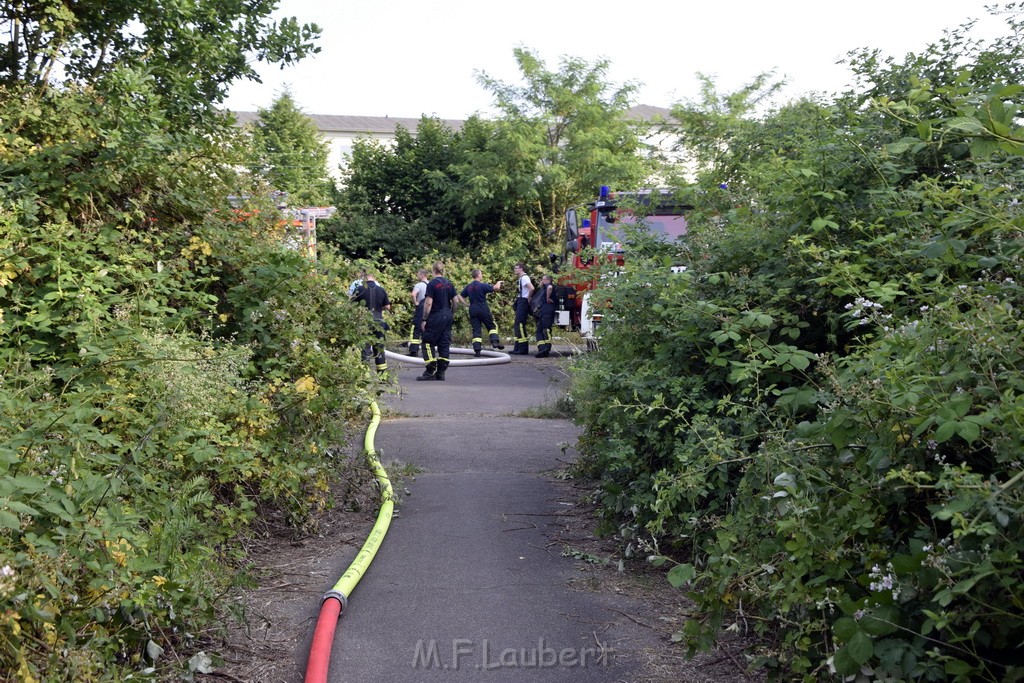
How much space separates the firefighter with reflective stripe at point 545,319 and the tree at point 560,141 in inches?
363

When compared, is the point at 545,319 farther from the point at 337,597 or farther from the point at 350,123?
the point at 350,123

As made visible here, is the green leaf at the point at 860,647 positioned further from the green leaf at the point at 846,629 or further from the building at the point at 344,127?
the building at the point at 344,127

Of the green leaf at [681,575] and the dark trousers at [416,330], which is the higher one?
the dark trousers at [416,330]

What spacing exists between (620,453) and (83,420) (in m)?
3.22

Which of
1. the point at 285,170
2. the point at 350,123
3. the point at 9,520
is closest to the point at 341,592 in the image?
the point at 9,520

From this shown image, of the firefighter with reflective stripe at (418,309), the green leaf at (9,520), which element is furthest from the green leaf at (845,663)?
the firefighter with reflective stripe at (418,309)

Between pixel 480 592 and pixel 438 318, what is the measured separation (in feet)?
37.6

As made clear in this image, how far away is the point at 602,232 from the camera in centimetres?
1026

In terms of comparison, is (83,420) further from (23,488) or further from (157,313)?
(157,313)

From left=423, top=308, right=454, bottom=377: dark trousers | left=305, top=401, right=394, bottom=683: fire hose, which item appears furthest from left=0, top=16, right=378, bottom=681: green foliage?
left=423, top=308, right=454, bottom=377: dark trousers

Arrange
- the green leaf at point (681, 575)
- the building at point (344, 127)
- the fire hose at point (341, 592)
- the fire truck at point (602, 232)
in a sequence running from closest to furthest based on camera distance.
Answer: the green leaf at point (681, 575) → the fire hose at point (341, 592) → the fire truck at point (602, 232) → the building at point (344, 127)

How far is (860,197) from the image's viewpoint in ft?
19.1

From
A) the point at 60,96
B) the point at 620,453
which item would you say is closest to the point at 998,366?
the point at 620,453

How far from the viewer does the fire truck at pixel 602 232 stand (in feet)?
25.5
